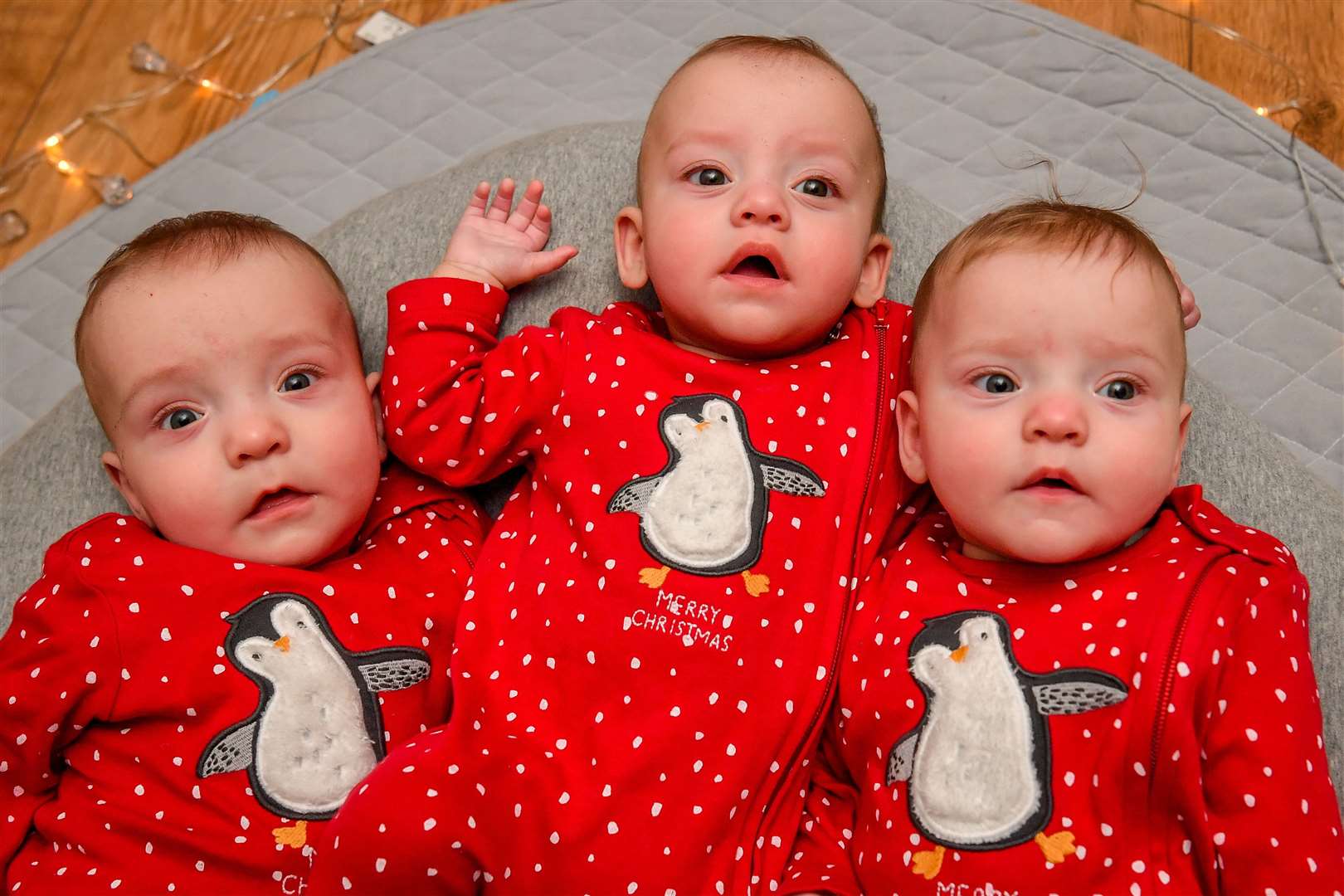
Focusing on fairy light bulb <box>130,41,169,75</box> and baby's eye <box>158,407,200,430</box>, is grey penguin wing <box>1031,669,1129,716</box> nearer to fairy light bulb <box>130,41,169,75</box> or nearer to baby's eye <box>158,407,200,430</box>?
baby's eye <box>158,407,200,430</box>

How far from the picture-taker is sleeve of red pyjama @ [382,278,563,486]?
44.8 inches

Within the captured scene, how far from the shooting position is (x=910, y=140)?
165cm

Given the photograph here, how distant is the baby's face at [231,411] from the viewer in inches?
41.6

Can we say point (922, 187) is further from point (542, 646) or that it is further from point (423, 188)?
point (542, 646)

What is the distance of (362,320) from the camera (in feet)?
4.33

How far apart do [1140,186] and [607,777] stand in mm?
1086

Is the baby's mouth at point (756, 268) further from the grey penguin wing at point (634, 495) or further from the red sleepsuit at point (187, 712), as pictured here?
the red sleepsuit at point (187, 712)

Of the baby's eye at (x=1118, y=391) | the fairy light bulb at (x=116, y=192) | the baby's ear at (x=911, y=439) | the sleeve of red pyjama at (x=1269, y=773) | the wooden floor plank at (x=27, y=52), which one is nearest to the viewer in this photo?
the sleeve of red pyjama at (x=1269, y=773)

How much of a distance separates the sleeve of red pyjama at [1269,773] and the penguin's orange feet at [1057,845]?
102mm

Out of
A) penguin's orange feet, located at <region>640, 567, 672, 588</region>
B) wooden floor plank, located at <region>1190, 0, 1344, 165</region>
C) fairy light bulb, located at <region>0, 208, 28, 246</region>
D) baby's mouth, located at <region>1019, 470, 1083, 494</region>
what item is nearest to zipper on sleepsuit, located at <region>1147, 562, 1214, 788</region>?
baby's mouth, located at <region>1019, 470, 1083, 494</region>

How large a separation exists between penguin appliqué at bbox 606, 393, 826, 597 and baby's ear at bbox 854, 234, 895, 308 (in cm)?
20

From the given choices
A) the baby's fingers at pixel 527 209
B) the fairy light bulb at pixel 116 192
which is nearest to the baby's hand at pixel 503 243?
the baby's fingers at pixel 527 209

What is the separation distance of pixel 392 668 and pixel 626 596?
0.80ft

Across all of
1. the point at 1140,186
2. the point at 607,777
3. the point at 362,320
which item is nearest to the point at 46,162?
the point at 362,320
